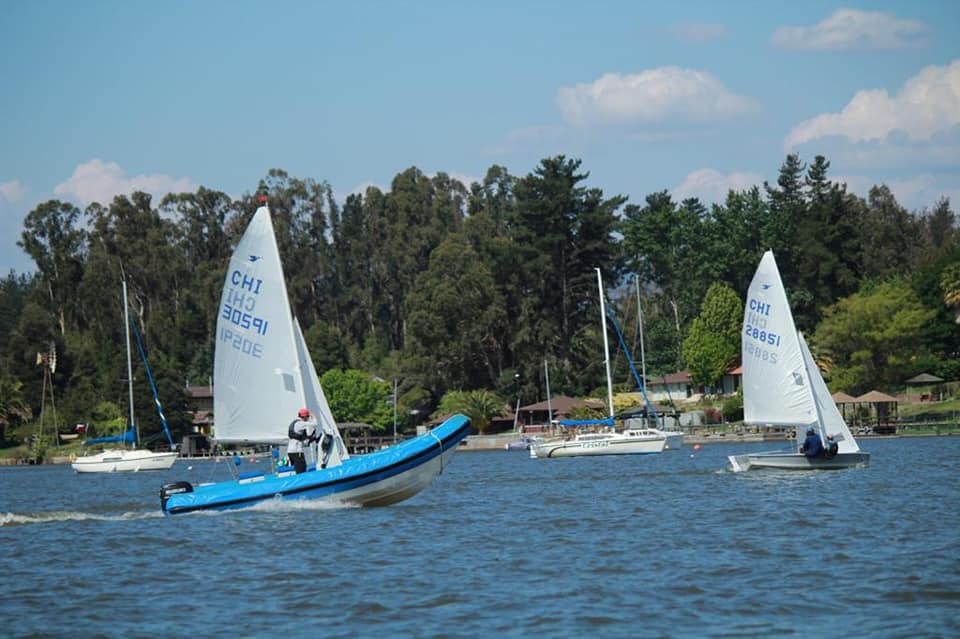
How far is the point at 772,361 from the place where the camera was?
40.0m

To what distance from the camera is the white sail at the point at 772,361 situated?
3850 centimetres

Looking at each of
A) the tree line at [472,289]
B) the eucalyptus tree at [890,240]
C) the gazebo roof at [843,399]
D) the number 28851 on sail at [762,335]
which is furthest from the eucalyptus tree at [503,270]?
the number 28851 on sail at [762,335]

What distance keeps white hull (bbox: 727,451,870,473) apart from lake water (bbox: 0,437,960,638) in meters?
1.49

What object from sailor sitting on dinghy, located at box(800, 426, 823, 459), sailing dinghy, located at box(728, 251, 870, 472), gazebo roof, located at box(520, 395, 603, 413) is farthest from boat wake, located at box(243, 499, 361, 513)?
gazebo roof, located at box(520, 395, 603, 413)

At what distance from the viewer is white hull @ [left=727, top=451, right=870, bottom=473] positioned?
122 feet

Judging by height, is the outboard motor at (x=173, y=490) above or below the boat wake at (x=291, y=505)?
above

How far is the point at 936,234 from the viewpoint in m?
149

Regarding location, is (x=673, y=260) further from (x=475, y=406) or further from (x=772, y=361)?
(x=772, y=361)

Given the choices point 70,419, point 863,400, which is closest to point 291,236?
point 70,419

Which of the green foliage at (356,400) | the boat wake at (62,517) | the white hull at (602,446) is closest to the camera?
the boat wake at (62,517)

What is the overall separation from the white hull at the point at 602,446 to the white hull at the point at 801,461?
25.9 metres

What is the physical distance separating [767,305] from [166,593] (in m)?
25.6

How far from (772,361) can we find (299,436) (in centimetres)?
1775

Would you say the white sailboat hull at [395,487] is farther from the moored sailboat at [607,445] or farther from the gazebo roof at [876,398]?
the gazebo roof at [876,398]
